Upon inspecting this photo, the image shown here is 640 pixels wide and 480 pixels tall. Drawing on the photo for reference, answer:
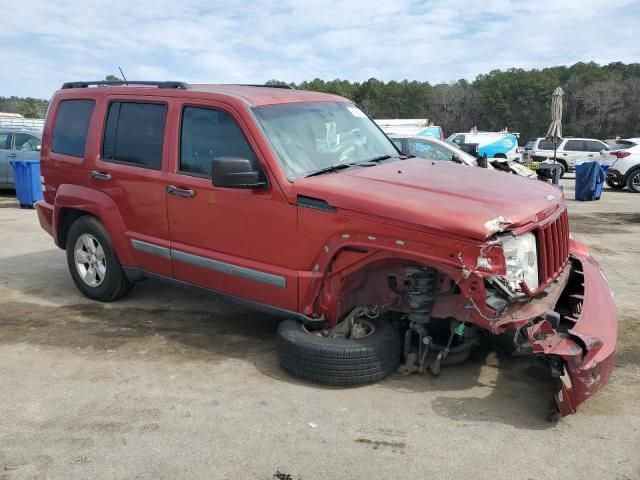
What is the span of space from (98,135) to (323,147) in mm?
2251

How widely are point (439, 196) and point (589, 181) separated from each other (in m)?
13.6

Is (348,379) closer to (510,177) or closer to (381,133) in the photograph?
(510,177)

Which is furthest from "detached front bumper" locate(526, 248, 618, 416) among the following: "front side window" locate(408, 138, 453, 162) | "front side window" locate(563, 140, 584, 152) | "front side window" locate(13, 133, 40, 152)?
"front side window" locate(563, 140, 584, 152)

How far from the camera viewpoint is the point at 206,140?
14.9 feet

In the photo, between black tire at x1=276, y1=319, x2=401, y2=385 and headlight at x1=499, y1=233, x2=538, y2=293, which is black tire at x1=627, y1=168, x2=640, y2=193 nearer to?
headlight at x1=499, y1=233, x2=538, y2=293

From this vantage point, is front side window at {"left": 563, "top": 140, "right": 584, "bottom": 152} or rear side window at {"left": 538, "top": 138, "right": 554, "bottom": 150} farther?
rear side window at {"left": 538, "top": 138, "right": 554, "bottom": 150}

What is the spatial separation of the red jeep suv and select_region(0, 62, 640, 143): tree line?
65558 mm

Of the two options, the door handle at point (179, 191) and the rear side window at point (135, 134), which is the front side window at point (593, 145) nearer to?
the rear side window at point (135, 134)

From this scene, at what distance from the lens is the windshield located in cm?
422

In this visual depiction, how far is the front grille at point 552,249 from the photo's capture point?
12.2 ft

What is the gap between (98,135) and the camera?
5309 millimetres

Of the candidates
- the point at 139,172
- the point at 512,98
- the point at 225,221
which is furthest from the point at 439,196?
the point at 512,98

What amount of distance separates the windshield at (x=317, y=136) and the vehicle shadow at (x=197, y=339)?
1318 millimetres

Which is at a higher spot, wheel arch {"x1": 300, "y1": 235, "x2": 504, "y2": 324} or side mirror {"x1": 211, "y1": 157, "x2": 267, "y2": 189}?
side mirror {"x1": 211, "y1": 157, "x2": 267, "y2": 189}
